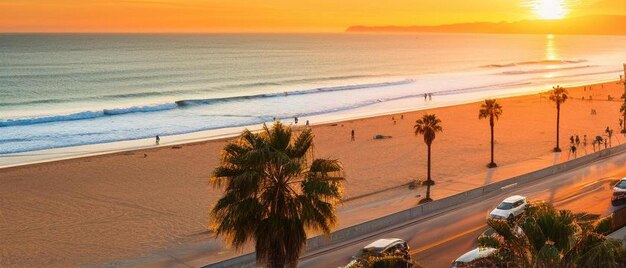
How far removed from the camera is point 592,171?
3294 centimetres

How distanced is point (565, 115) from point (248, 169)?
53.3m

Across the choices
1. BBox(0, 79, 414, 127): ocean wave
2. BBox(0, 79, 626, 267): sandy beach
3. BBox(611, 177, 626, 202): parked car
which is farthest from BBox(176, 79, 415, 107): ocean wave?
BBox(611, 177, 626, 202): parked car

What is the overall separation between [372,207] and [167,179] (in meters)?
13.1

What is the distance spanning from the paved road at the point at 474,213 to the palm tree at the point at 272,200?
6962 millimetres

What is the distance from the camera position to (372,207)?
2792cm

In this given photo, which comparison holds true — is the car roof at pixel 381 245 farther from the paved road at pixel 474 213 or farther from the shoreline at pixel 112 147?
the shoreline at pixel 112 147

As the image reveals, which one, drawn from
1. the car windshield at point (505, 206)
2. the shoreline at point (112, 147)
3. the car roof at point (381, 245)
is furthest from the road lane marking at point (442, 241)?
the shoreline at point (112, 147)

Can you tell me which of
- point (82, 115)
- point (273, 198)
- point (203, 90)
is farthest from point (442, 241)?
point (203, 90)

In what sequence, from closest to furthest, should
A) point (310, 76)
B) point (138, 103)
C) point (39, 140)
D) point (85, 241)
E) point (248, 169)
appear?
point (248, 169)
point (85, 241)
point (39, 140)
point (138, 103)
point (310, 76)

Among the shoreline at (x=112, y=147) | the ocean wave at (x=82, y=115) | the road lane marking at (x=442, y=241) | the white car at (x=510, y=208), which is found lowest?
the road lane marking at (x=442, y=241)

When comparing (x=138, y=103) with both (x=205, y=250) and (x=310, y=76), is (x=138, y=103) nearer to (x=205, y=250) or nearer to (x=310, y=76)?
(x=310, y=76)

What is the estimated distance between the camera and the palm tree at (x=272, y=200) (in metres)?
12.9

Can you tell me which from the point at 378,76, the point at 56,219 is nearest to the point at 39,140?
the point at 56,219

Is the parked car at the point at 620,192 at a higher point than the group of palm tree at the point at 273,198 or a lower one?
lower
